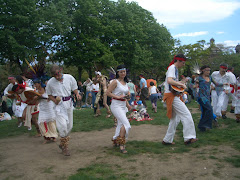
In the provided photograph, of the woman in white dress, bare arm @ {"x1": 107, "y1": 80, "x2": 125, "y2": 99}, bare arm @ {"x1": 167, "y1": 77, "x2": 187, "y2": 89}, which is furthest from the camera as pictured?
bare arm @ {"x1": 107, "y1": 80, "x2": 125, "y2": 99}

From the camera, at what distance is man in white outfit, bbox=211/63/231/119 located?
8539 mm

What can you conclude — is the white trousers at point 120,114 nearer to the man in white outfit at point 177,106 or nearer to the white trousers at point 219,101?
the man in white outfit at point 177,106

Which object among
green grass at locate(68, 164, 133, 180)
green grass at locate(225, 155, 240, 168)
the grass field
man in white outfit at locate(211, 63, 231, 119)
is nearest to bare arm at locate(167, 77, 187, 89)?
the grass field

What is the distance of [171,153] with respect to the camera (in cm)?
519

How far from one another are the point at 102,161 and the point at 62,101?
5.58 feet

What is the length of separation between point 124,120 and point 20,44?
1825 centimetres

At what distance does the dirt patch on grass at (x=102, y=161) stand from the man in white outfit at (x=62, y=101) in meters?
0.48

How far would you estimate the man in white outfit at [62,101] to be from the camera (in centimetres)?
543

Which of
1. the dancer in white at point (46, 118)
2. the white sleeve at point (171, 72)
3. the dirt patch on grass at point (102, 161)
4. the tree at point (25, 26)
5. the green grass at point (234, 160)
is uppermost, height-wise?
the tree at point (25, 26)

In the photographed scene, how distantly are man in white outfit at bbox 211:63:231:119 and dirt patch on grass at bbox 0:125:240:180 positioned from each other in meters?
3.25

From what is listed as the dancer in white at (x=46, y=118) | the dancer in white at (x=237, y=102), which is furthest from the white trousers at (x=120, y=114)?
the dancer in white at (x=237, y=102)

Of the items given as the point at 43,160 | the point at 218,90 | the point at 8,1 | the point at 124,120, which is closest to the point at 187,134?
the point at 124,120

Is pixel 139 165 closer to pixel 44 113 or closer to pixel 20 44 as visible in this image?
pixel 44 113

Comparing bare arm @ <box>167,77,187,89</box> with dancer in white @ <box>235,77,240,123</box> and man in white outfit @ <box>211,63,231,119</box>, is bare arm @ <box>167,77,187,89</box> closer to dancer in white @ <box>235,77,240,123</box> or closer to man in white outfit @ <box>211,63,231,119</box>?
man in white outfit @ <box>211,63,231,119</box>
